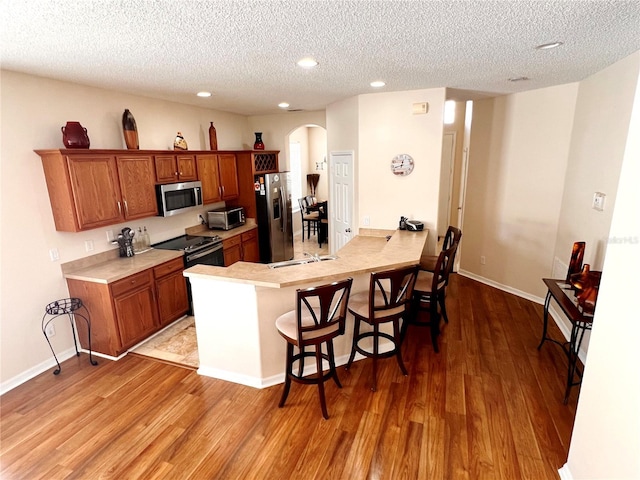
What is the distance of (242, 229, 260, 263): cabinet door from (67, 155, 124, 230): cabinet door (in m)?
2.06

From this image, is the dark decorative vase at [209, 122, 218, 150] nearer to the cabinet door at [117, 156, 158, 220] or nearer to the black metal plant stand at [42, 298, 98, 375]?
the cabinet door at [117, 156, 158, 220]

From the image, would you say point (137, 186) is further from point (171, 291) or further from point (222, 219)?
point (222, 219)

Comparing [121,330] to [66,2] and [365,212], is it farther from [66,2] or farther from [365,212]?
[365,212]

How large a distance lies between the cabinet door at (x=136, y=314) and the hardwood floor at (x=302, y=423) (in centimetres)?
24

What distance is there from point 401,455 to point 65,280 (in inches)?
132

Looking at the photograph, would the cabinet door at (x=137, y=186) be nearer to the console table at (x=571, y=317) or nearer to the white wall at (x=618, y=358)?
the white wall at (x=618, y=358)

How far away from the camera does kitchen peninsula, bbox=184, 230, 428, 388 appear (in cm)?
262

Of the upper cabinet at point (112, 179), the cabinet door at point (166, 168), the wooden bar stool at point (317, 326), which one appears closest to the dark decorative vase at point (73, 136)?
the upper cabinet at point (112, 179)

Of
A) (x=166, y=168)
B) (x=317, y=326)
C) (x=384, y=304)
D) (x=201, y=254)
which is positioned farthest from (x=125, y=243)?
(x=384, y=304)

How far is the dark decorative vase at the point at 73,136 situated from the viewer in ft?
9.87

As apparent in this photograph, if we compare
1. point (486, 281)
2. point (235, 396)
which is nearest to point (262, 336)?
point (235, 396)

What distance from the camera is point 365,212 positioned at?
174 inches

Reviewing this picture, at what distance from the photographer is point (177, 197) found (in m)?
4.20

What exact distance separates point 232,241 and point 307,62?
3017 mm
